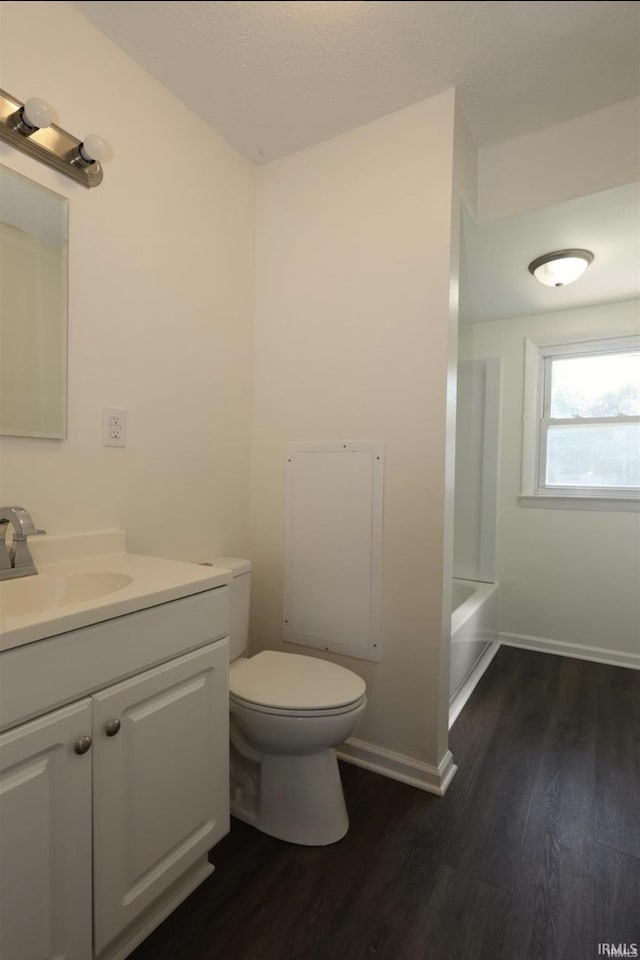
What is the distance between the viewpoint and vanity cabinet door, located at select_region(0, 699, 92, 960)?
725mm

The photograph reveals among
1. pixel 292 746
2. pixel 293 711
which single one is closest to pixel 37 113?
pixel 293 711

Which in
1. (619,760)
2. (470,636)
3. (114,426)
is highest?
(114,426)

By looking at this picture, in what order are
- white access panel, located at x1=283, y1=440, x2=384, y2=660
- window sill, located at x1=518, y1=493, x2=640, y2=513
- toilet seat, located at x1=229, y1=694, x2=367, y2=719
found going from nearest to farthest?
toilet seat, located at x1=229, y1=694, x2=367, y2=719 < white access panel, located at x1=283, y1=440, x2=384, y2=660 < window sill, located at x1=518, y1=493, x2=640, y2=513

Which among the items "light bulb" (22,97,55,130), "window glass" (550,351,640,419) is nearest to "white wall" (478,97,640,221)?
"window glass" (550,351,640,419)

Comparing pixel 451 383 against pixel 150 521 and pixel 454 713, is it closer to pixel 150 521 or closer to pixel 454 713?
pixel 150 521

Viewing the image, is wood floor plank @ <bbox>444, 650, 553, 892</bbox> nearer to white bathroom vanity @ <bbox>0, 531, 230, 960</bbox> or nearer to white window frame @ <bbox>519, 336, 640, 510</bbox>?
white bathroom vanity @ <bbox>0, 531, 230, 960</bbox>

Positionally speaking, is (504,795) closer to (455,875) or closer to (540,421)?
(455,875)

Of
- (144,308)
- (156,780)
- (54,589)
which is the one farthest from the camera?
(144,308)

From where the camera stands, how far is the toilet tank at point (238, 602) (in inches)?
63.6

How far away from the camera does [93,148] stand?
3.84 ft

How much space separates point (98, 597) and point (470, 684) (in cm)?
201

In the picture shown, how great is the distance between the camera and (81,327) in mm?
1279

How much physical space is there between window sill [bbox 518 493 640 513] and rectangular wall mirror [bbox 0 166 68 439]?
269 cm

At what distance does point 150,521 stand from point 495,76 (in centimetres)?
Answer: 184
